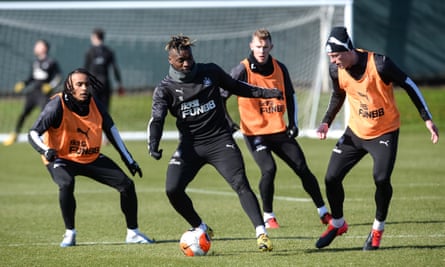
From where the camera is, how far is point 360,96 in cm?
937

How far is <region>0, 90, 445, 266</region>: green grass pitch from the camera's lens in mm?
9031

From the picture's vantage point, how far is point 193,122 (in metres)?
Answer: 9.46

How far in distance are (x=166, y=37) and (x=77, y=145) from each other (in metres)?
17.4

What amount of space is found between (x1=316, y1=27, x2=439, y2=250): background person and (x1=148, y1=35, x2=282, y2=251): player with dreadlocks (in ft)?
2.68

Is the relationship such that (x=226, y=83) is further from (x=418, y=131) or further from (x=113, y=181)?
(x=418, y=131)

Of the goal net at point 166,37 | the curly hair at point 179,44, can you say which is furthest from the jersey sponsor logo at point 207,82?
the goal net at point 166,37

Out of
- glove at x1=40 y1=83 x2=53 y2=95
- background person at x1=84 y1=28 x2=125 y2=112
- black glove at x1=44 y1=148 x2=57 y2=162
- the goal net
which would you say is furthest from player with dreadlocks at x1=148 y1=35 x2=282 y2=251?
glove at x1=40 y1=83 x2=53 y2=95

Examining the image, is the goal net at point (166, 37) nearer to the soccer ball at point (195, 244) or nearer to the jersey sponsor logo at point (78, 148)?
the jersey sponsor logo at point (78, 148)

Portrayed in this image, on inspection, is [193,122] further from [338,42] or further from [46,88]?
[46,88]

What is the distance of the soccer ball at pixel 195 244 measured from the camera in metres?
9.28

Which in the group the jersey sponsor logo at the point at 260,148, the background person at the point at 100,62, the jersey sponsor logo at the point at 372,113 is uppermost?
the jersey sponsor logo at the point at 372,113

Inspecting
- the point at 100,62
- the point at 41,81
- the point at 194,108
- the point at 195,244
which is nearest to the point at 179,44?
the point at 194,108

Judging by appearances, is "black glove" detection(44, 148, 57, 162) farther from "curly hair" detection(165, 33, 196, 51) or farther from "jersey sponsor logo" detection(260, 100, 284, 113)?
"jersey sponsor logo" detection(260, 100, 284, 113)

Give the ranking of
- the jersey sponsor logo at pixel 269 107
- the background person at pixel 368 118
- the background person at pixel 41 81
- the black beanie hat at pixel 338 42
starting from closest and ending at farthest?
the black beanie hat at pixel 338 42, the background person at pixel 368 118, the jersey sponsor logo at pixel 269 107, the background person at pixel 41 81
